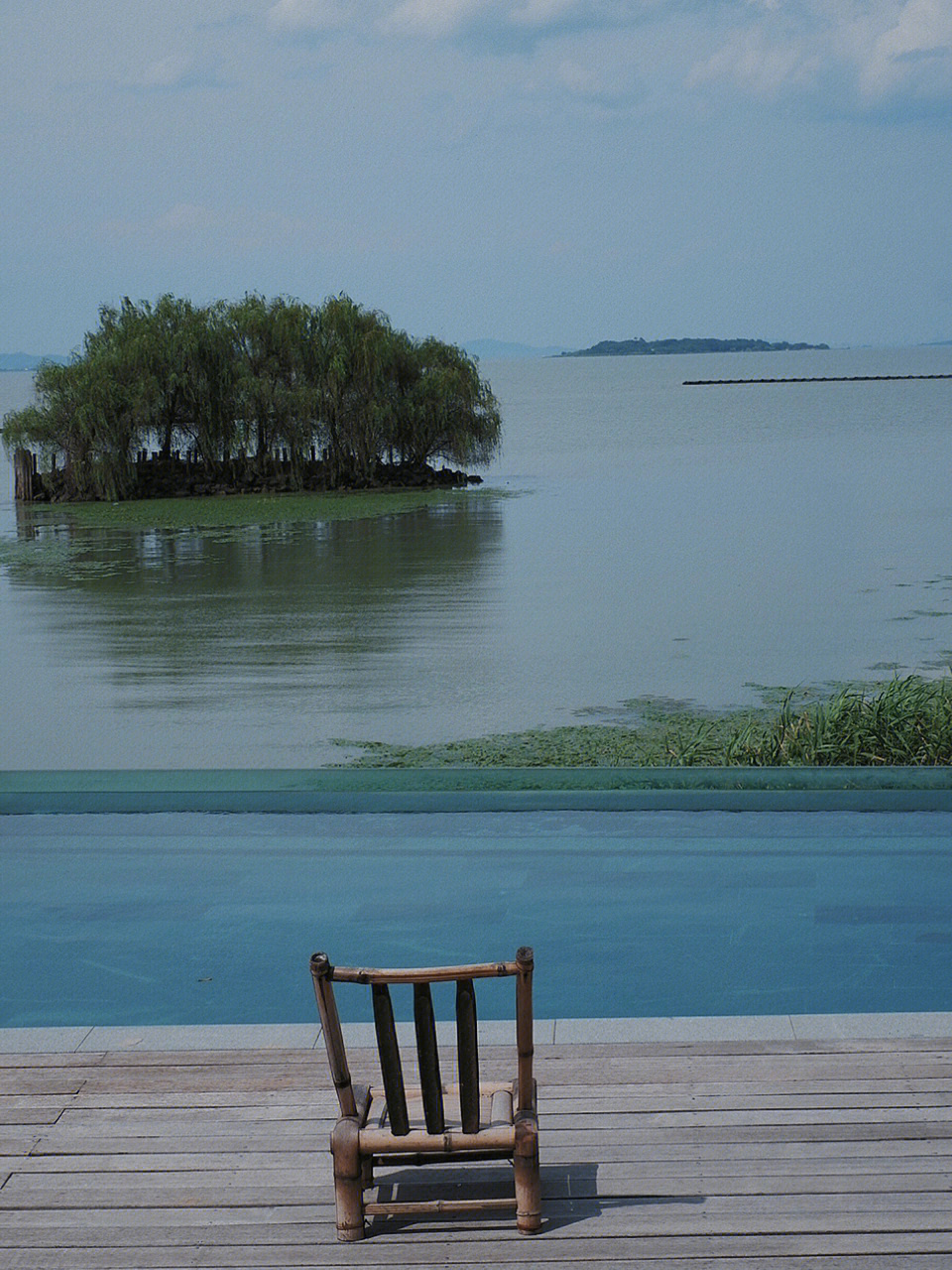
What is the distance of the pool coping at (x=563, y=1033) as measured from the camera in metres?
3.34

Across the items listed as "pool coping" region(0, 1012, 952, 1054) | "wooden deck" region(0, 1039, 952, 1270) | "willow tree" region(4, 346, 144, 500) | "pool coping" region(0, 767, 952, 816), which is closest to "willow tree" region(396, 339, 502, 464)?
"willow tree" region(4, 346, 144, 500)

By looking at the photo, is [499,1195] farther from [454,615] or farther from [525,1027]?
[454,615]

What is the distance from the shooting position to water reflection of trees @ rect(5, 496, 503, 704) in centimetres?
1105

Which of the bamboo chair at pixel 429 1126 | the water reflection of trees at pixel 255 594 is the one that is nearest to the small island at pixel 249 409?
the water reflection of trees at pixel 255 594

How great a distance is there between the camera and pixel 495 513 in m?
20.7

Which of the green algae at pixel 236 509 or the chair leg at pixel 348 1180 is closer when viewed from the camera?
the chair leg at pixel 348 1180

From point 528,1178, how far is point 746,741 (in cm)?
489

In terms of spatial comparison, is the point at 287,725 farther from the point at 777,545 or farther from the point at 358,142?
the point at 358,142

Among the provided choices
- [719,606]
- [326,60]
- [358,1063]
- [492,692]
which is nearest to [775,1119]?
[358,1063]

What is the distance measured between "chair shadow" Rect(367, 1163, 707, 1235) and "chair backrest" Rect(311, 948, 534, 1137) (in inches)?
6.4

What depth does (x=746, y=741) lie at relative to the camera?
7.32 meters

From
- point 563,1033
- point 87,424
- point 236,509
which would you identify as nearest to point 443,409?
point 236,509

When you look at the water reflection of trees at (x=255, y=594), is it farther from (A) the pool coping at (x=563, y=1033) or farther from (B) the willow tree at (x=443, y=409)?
(A) the pool coping at (x=563, y=1033)

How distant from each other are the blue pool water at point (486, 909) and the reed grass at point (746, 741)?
1424 millimetres
